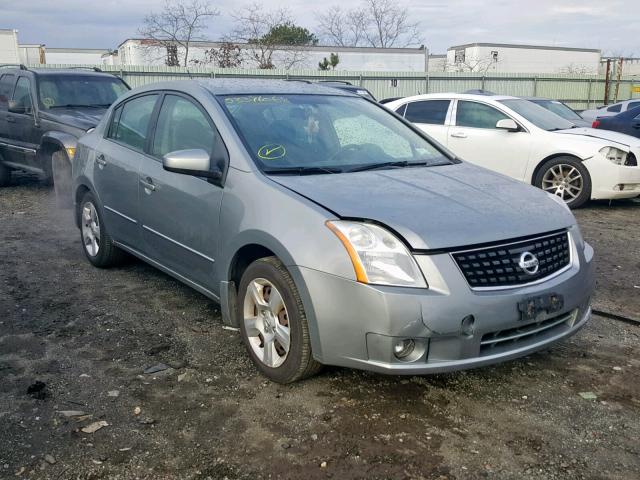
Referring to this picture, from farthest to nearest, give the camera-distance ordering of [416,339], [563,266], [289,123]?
[289,123]
[563,266]
[416,339]

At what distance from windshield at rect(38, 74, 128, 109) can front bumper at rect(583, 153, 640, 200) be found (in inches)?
275

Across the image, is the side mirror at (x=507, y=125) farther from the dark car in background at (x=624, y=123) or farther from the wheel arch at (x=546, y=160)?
the dark car in background at (x=624, y=123)

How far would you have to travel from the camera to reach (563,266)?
3537 millimetres

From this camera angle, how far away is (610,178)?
8.65 m

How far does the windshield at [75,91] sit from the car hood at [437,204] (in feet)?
23.3

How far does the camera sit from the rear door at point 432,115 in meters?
10.1

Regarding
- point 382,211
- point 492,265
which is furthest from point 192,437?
point 492,265

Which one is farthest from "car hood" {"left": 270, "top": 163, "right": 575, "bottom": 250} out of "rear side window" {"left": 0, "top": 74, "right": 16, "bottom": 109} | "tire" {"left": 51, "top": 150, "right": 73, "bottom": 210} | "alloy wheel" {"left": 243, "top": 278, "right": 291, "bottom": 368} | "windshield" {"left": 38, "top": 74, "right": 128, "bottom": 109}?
"rear side window" {"left": 0, "top": 74, "right": 16, "bottom": 109}

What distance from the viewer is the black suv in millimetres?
8961

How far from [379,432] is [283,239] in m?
1.07

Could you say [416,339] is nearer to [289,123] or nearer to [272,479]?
[272,479]

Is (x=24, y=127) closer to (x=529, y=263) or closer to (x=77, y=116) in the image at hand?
(x=77, y=116)

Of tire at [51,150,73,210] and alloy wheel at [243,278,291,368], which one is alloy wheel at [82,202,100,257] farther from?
tire at [51,150,73,210]

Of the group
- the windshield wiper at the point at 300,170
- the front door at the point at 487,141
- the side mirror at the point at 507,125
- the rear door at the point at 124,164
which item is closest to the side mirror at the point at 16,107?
Result: the rear door at the point at 124,164
